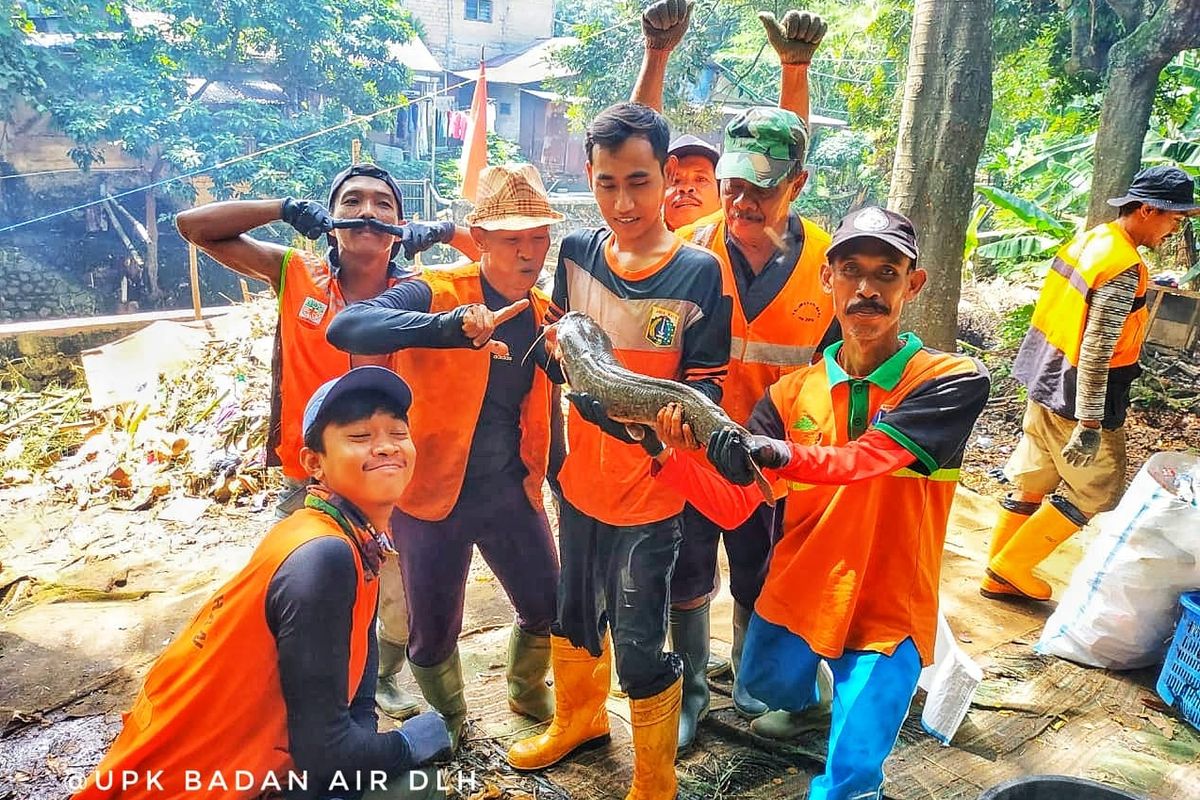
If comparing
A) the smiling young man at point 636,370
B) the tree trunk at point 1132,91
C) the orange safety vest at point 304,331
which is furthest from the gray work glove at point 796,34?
the tree trunk at point 1132,91

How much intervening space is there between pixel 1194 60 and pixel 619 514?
12354 millimetres

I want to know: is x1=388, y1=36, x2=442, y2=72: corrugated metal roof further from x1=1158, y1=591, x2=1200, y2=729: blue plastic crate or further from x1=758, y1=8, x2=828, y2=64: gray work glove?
x1=1158, y1=591, x2=1200, y2=729: blue plastic crate

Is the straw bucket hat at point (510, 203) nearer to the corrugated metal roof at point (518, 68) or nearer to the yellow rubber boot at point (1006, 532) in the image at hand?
the yellow rubber boot at point (1006, 532)

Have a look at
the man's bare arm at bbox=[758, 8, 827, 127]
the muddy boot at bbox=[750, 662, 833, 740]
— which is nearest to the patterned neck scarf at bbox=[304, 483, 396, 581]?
the muddy boot at bbox=[750, 662, 833, 740]

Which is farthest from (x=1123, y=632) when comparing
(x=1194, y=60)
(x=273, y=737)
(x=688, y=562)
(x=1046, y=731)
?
(x=1194, y=60)

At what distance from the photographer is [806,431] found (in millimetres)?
2664

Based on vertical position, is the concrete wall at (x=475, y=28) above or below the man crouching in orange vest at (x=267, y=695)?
above

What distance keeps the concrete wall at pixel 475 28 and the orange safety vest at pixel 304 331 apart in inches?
841

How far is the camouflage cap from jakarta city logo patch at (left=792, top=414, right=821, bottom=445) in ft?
3.06

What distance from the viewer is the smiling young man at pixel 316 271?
3.28 meters

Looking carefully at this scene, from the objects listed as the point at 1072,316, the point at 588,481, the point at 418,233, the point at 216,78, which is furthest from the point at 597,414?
the point at 216,78

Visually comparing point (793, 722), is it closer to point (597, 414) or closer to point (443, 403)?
point (597, 414)

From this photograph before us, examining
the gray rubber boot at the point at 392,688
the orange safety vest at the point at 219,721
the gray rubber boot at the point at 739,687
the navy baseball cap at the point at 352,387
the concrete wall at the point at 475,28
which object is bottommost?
the gray rubber boot at the point at 392,688

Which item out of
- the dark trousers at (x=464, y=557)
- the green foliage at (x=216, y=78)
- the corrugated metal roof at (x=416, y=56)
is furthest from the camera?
the corrugated metal roof at (x=416, y=56)
